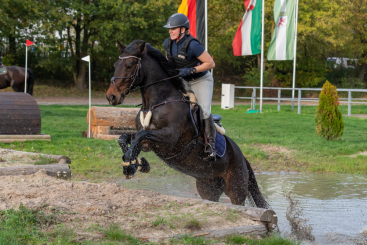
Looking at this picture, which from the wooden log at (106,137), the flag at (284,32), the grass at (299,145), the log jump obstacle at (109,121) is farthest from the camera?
the flag at (284,32)

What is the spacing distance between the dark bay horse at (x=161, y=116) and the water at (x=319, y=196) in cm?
124

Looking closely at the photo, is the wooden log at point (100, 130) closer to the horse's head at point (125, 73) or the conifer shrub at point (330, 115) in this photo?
the conifer shrub at point (330, 115)

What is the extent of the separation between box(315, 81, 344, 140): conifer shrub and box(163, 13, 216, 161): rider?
289 inches

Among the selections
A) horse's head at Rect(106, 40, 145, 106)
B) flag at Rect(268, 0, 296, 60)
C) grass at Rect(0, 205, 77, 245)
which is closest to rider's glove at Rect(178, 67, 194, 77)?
horse's head at Rect(106, 40, 145, 106)

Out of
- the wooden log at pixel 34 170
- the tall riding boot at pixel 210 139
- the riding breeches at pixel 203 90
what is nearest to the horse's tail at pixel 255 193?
the tall riding boot at pixel 210 139

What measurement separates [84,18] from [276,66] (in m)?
15.8

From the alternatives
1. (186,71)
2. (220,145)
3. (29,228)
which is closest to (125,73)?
(186,71)

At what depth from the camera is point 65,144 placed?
974cm

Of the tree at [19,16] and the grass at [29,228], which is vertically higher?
A: the tree at [19,16]

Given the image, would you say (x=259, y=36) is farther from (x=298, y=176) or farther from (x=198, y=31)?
(x=298, y=176)

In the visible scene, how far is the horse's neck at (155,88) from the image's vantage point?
480 cm

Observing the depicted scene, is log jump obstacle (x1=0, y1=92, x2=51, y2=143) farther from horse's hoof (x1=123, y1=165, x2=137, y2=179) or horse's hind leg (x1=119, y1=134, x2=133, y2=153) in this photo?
horse's hoof (x1=123, y1=165, x2=137, y2=179)

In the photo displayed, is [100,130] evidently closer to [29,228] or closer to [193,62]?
[193,62]

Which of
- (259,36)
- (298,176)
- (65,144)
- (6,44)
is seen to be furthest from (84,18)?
(298,176)
